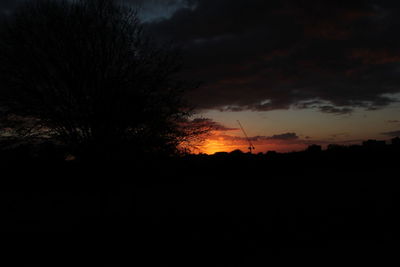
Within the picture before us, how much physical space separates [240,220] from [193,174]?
13.9 ft

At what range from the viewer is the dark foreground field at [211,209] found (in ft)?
13.9

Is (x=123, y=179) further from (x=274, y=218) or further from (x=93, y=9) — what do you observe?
(x=93, y=9)

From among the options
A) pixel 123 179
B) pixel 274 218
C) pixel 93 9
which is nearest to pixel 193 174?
pixel 123 179

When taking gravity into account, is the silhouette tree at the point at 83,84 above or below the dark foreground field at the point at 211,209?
above

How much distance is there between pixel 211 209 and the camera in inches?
239

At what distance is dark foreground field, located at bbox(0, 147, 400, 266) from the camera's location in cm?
424

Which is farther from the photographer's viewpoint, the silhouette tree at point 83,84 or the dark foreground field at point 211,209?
the silhouette tree at point 83,84

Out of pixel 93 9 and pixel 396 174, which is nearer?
pixel 396 174

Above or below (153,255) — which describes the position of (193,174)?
above

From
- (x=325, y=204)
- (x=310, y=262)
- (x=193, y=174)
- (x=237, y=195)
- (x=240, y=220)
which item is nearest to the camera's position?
(x=310, y=262)

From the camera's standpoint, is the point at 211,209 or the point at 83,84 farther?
the point at 83,84

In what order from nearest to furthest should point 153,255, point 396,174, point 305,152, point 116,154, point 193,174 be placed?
1. point 153,255
2. point 396,174
3. point 193,174
4. point 305,152
5. point 116,154

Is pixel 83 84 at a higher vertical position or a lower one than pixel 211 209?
higher

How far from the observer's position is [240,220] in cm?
534
